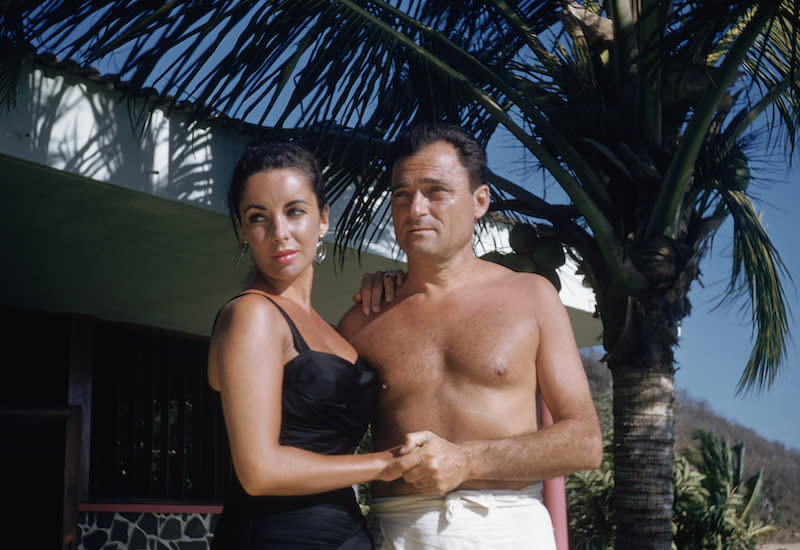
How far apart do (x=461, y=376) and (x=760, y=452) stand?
42.5 metres

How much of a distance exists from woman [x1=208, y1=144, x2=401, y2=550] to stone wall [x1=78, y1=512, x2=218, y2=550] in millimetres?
5857

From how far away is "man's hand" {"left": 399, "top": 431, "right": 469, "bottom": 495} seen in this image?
2074mm

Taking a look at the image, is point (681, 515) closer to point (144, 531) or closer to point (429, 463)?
point (144, 531)

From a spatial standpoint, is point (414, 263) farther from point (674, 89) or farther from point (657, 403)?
point (674, 89)

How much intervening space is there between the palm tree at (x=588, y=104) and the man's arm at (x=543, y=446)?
2.14 meters

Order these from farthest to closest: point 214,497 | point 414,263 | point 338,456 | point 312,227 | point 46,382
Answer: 1. point 214,497
2. point 46,382
3. point 414,263
4. point 312,227
5. point 338,456

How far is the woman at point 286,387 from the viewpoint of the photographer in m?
2.02

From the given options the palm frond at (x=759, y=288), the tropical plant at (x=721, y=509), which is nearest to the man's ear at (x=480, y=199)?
the palm frond at (x=759, y=288)

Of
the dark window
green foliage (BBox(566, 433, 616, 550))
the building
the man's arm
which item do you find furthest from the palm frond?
the dark window

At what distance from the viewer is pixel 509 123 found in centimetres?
485

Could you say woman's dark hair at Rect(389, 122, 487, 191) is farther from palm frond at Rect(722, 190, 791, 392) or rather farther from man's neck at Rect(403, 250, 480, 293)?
palm frond at Rect(722, 190, 791, 392)

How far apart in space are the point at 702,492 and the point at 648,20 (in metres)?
8.39

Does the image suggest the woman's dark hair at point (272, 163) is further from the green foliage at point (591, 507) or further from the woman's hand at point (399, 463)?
the green foliage at point (591, 507)

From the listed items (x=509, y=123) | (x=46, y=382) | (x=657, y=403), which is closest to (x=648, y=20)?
(x=509, y=123)
